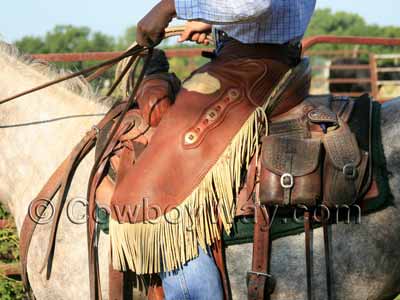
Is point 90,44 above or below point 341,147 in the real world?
below

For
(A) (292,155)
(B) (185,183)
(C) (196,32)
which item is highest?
(C) (196,32)

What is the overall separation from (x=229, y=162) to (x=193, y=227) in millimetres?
335

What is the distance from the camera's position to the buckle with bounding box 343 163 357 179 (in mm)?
2902

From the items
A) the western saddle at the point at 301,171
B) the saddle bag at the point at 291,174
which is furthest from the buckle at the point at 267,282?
the saddle bag at the point at 291,174

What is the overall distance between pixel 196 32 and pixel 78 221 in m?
1.19

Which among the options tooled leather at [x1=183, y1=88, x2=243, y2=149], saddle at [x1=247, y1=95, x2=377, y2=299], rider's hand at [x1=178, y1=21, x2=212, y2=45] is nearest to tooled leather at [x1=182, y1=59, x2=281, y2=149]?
tooled leather at [x1=183, y1=88, x2=243, y2=149]

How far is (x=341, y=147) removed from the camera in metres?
2.94

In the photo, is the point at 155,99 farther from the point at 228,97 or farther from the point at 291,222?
the point at 291,222

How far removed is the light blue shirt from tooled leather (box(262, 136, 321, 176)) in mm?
497

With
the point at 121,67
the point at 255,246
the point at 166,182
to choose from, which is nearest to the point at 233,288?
the point at 255,246

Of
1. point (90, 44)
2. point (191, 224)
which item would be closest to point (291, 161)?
point (191, 224)

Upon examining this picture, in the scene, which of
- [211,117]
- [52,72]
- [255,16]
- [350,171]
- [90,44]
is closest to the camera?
[255,16]

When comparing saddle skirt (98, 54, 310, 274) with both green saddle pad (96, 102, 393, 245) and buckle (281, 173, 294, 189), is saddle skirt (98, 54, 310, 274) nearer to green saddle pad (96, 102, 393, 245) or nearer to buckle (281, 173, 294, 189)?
green saddle pad (96, 102, 393, 245)

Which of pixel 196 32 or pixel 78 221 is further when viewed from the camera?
pixel 196 32
